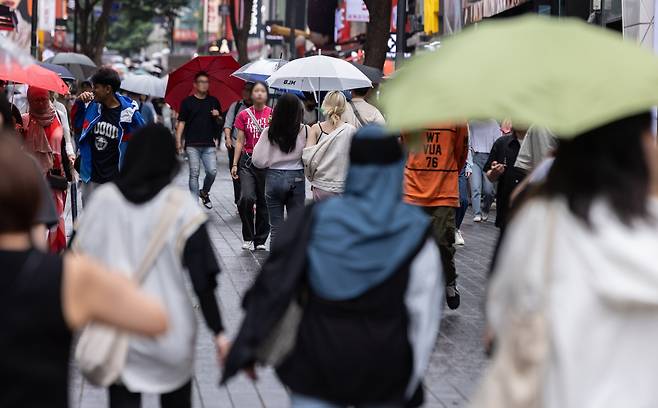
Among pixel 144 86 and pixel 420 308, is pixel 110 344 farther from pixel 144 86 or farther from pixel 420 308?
pixel 144 86

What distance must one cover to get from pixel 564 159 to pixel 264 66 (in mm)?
15729

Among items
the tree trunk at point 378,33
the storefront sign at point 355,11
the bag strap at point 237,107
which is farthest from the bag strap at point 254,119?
the storefront sign at point 355,11

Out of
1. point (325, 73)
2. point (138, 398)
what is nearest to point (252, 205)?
point (325, 73)

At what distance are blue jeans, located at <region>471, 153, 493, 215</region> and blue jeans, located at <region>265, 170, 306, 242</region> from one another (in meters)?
5.90

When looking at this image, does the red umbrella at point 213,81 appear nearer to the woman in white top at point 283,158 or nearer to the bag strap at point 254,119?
the bag strap at point 254,119

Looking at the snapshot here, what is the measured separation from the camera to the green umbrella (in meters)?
3.95

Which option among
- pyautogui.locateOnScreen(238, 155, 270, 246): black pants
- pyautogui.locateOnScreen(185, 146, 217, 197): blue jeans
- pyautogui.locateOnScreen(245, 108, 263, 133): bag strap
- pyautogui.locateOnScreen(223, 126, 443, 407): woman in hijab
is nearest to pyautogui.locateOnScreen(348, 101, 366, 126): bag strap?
pyautogui.locateOnScreen(238, 155, 270, 246): black pants

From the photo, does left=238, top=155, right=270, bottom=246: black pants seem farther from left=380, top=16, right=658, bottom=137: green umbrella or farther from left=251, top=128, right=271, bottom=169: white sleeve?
left=380, top=16, right=658, bottom=137: green umbrella

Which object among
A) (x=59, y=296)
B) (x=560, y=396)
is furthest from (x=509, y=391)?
(x=59, y=296)

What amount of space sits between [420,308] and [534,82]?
3.35 feet

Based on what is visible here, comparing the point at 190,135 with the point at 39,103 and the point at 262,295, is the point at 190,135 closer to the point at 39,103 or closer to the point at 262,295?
the point at 39,103

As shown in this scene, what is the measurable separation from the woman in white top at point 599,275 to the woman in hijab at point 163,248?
1.62 meters

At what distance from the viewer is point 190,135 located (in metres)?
18.1

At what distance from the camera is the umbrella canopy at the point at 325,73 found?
570 inches
